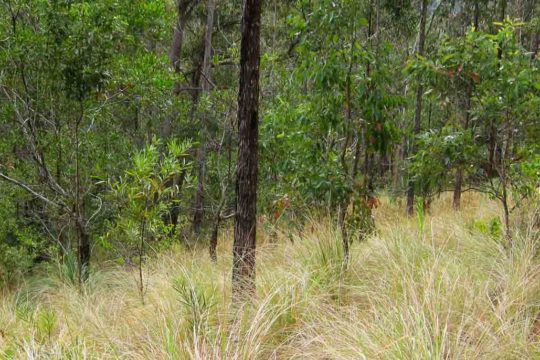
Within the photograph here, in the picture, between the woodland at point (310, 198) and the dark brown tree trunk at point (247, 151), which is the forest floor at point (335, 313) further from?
the dark brown tree trunk at point (247, 151)

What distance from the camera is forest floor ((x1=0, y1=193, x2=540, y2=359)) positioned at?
3014mm

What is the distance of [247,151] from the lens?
420 cm

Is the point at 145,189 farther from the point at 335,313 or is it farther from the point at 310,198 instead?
the point at 335,313

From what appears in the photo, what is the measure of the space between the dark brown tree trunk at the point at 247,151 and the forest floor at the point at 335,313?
10.5 inches

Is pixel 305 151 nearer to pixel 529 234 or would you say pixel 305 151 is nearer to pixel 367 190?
pixel 367 190

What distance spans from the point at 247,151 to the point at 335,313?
5.09 feet

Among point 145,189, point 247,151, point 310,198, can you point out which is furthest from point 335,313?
point 145,189

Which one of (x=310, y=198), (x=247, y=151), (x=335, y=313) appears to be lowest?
(x=335, y=313)

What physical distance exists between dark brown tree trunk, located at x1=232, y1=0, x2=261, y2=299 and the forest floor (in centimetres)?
27

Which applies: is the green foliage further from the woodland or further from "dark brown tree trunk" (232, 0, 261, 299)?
"dark brown tree trunk" (232, 0, 261, 299)

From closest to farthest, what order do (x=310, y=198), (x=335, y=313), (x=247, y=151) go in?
(x=335, y=313) → (x=247, y=151) → (x=310, y=198)

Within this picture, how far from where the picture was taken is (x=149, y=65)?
24.0ft

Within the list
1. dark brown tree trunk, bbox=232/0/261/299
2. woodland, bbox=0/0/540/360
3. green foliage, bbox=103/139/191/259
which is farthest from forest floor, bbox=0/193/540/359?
green foliage, bbox=103/139/191/259

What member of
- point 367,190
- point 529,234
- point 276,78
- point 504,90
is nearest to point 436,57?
point 504,90
